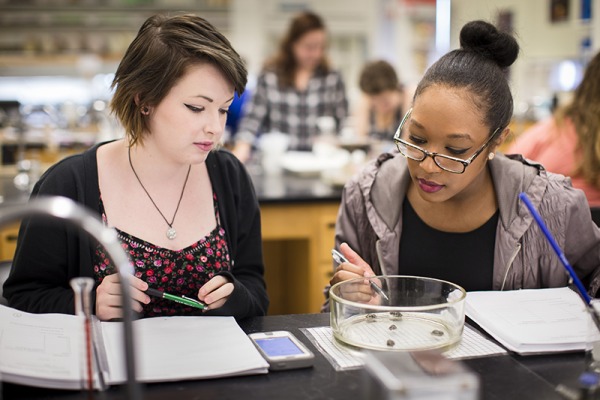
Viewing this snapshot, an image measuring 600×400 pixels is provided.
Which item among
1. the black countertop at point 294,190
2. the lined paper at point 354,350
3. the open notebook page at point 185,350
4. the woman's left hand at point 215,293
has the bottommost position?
the black countertop at point 294,190

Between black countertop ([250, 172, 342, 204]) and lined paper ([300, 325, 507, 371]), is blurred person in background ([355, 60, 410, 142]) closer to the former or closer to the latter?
black countertop ([250, 172, 342, 204])

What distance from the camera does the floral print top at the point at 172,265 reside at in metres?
1.56

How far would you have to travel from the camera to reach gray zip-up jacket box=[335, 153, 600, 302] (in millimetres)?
1638

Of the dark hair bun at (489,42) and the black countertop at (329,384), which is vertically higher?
the dark hair bun at (489,42)

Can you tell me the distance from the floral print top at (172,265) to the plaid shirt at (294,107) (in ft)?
8.19

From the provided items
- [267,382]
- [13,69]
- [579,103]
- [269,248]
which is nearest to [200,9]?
[13,69]

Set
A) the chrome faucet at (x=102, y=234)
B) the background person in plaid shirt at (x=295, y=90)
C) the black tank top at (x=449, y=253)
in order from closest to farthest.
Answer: the chrome faucet at (x=102, y=234), the black tank top at (x=449, y=253), the background person in plaid shirt at (x=295, y=90)

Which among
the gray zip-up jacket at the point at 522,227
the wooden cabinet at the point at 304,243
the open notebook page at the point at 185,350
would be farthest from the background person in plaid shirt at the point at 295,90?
the open notebook page at the point at 185,350

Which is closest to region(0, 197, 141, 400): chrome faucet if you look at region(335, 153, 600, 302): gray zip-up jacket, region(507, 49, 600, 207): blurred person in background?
region(335, 153, 600, 302): gray zip-up jacket

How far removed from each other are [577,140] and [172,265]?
1636mm

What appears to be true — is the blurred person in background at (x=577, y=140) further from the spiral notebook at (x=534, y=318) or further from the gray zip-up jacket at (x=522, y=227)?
the spiral notebook at (x=534, y=318)

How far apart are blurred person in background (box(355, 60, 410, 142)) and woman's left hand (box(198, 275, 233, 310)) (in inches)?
119

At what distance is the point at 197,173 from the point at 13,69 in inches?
275

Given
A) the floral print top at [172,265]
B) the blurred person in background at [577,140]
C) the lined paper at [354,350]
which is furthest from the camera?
the blurred person in background at [577,140]
